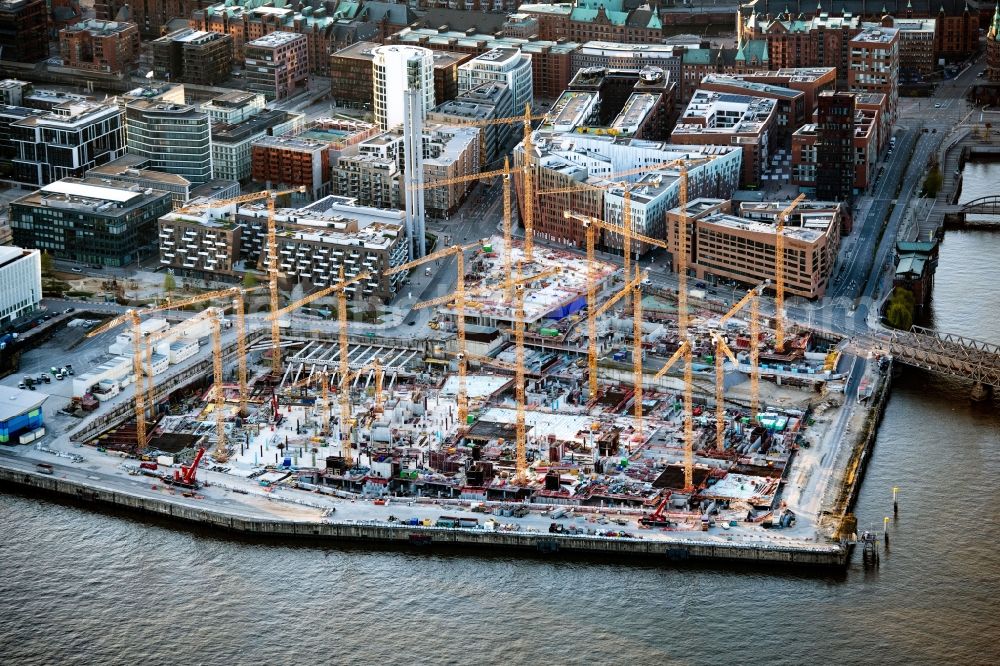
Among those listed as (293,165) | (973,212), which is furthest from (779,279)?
(293,165)

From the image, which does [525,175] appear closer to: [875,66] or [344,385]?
[344,385]

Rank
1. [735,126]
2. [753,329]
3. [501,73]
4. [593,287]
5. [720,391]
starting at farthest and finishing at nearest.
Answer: [501,73] → [735,126] → [593,287] → [753,329] → [720,391]

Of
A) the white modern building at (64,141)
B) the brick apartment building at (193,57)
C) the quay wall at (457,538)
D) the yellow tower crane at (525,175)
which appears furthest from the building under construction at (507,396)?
the brick apartment building at (193,57)

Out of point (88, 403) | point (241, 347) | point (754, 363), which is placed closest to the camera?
point (754, 363)

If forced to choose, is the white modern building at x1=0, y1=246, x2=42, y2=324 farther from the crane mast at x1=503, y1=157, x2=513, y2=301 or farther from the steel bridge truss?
the steel bridge truss

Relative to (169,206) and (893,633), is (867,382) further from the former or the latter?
(169,206)

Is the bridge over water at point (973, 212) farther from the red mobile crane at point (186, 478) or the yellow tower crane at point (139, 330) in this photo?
the red mobile crane at point (186, 478)

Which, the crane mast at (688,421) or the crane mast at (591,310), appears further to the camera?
the crane mast at (591,310)
